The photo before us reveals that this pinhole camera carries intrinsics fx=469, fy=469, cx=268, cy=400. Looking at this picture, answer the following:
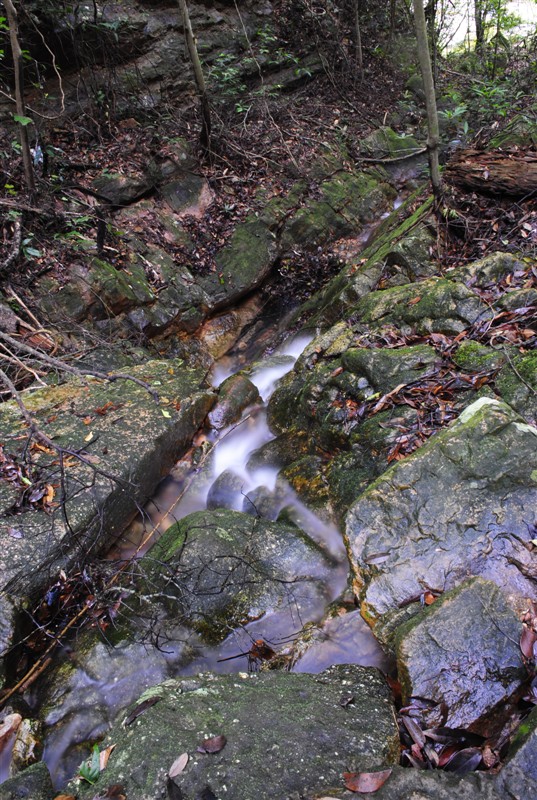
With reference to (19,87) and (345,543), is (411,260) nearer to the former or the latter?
(345,543)

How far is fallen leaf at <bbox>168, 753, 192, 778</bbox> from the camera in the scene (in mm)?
1936

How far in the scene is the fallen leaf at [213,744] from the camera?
6.67 ft

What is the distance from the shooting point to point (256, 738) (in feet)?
6.90

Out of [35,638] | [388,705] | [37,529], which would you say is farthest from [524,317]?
[35,638]

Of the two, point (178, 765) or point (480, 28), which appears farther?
point (480, 28)

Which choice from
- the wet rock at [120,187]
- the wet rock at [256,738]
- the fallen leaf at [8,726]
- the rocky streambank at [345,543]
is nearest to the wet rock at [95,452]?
the rocky streambank at [345,543]

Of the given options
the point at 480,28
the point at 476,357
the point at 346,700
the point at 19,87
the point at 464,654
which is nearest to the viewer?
the point at 464,654

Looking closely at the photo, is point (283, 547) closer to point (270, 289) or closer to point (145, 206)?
point (270, 289)

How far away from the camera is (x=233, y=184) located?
29.3 ft

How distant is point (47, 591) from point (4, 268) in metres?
4.05

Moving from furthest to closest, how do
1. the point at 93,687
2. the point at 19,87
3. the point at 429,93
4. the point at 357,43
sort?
the point at 357,43 < the point at 19,87 < the point at 429,93 < the point at 93,687

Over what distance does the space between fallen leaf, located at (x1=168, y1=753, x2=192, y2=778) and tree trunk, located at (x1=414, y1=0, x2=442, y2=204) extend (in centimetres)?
637

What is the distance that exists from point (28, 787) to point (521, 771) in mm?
2281

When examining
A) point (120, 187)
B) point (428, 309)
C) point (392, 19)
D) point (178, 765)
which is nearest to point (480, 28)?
point (392, 19)
